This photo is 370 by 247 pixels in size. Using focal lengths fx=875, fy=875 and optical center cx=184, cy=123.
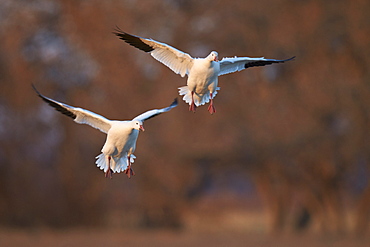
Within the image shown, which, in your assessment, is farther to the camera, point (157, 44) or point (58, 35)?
point (58, 35)

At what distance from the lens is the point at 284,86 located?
2038 cm

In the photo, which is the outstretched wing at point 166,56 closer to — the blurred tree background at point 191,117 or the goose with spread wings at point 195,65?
the goose with spread wings at point 195,65

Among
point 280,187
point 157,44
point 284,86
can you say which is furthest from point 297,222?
point 157,44

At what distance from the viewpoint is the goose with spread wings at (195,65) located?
7.23 meters

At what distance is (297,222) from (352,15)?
7.16 metres

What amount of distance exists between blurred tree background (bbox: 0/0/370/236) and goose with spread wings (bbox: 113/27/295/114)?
11.9 m

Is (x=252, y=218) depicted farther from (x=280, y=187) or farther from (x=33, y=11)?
(x=33, y=11)

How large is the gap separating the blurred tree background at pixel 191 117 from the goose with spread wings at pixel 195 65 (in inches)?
468

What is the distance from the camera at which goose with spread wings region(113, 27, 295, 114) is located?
723cm

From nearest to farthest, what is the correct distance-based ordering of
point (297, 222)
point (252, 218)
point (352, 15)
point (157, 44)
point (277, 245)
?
point (157, 44)
point (352, 15)
point (277, 245)
point (297, 222)
point (252, 218)

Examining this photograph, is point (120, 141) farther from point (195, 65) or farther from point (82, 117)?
point (195, 65)

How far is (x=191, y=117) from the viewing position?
21844mm

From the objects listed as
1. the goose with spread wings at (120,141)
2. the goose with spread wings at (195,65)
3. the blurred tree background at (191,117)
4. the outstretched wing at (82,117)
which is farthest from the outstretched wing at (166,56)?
the blurred tree background at (191,117)

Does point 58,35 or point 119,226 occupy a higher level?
point 58,35
